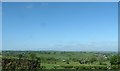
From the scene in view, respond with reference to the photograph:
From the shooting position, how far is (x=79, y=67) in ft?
61.1

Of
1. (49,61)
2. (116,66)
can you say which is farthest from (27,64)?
(116,66)

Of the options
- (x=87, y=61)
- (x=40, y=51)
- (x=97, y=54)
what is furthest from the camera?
(x=97, y=54)

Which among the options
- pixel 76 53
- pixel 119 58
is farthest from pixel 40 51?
pixel 119 58

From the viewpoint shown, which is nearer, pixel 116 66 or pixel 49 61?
A: pixel 116 66

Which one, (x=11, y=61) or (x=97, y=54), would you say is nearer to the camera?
(x=11, y=61)

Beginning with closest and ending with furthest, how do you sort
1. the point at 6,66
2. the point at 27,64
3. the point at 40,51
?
the point at 6,66, the point at 27,64, the point at 40,51

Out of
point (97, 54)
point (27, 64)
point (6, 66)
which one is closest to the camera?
point (6, 66)

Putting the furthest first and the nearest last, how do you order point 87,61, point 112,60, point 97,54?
point 97,54 < point 87,61 < point 112,60

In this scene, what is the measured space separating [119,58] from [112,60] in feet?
4.34

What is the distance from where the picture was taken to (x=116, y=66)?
18.3 m

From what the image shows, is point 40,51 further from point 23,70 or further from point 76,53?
point 23,70

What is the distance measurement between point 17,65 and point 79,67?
4.17 meters

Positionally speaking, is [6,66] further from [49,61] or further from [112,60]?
[112,60]

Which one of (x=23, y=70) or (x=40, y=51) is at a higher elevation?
(x=40, y=51)
